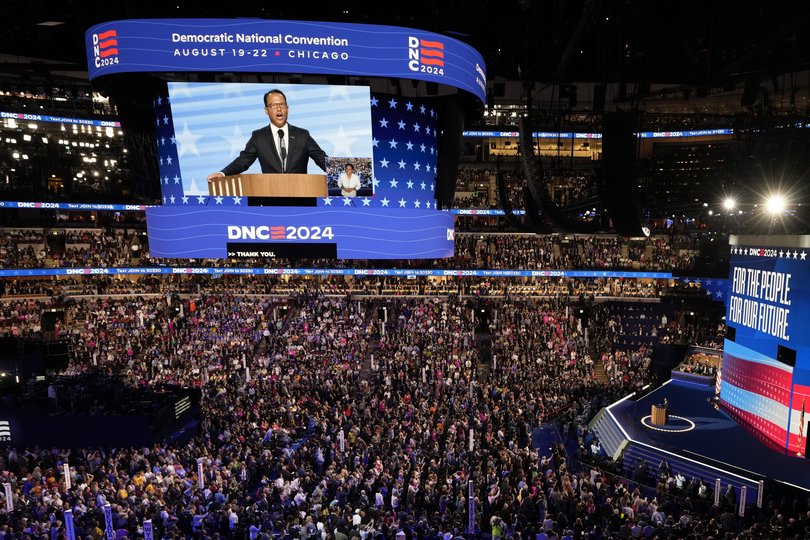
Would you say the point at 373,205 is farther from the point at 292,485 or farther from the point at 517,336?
the point at 517,336

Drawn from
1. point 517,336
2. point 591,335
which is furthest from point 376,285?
point 591,335

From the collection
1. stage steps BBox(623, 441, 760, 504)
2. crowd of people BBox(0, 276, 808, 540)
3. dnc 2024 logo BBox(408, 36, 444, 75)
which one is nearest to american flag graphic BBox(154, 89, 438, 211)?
dnc 2024 logo BBox(408, 36, 444, 75)

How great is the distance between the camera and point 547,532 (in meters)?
10.4

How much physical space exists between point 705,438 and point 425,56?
13712 millimetres

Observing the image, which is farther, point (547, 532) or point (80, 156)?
point (80, 156)

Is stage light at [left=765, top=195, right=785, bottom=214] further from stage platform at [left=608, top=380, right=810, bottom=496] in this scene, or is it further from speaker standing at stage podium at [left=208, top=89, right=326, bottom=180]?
speaker standing at stage podium at [left=208, top=89, right=326, bottom=180]

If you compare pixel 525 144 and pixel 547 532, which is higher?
pixel 525 144

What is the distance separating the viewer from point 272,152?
15812mm

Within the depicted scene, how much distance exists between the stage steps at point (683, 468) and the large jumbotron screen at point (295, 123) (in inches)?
321

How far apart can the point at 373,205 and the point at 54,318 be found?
23.8 m

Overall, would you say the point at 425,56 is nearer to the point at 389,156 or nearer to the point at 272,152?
the point at 389,156

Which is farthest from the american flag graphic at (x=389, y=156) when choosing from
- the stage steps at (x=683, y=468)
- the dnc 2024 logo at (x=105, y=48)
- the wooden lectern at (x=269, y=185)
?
the stage steps at (x=683, y=468)

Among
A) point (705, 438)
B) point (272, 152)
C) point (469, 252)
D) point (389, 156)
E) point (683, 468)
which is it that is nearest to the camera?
point (683, 468)

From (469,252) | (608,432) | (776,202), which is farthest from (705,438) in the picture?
(469,252)
